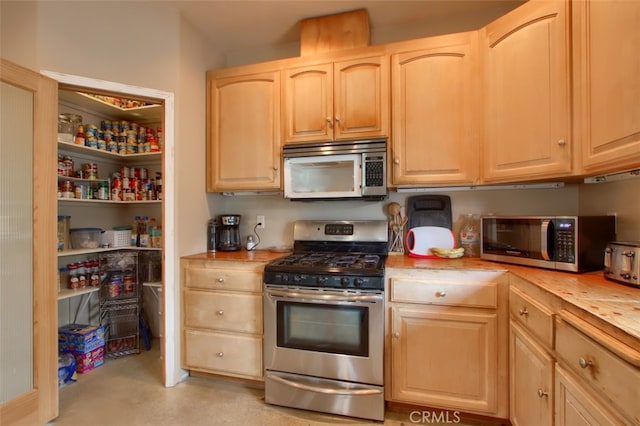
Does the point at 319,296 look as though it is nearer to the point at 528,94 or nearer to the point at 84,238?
the point at 528,94

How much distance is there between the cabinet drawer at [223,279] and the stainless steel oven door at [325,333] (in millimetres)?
157

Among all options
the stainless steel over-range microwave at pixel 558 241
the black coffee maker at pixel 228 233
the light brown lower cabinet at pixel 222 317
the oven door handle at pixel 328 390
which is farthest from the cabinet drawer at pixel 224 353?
the stainless steel over-range microwave at pixel 558 241

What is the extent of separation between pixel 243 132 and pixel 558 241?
213cm

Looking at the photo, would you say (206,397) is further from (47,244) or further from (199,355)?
(47,244)

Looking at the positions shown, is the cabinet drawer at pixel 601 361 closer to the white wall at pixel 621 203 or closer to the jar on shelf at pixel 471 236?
the white wall at pixel 621 203

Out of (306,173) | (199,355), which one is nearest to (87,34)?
(306,173)

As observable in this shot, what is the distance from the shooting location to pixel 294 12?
7.02 ft

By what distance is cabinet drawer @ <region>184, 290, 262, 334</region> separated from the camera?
6.46 ft

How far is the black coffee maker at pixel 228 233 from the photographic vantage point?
95.2 inches

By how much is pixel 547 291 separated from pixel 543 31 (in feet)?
4.35

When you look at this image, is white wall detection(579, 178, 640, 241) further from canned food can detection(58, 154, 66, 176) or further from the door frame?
canned food can detection(58, 154, 66, 176)

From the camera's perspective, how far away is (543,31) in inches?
59.9

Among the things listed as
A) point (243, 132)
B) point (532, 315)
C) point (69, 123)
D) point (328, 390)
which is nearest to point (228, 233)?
point (243, 132)

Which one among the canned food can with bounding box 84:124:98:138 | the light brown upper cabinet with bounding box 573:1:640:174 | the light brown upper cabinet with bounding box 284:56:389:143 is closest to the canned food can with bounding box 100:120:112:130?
the canned food can with bounding box 84:124:98:138
